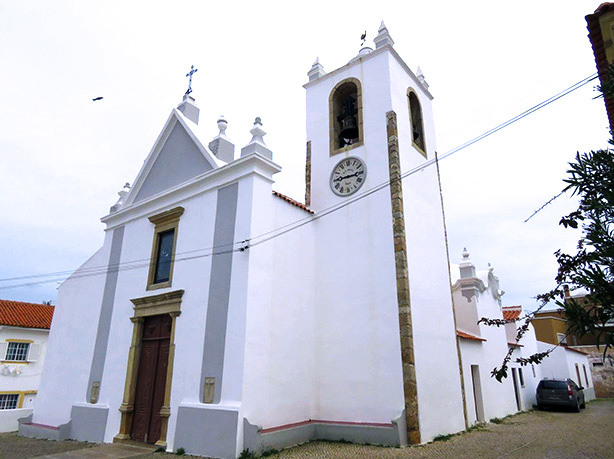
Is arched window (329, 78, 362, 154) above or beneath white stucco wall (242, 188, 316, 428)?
above

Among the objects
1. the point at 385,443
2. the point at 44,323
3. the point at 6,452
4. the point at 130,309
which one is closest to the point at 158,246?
the point at 130,309

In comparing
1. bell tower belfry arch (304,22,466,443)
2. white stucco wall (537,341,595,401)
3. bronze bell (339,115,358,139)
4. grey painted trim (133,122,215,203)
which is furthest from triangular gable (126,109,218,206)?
white stucco wall (537,341,595,401)

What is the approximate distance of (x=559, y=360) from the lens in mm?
18531

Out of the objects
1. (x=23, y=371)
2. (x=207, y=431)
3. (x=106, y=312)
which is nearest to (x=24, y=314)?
(x=23, y=371)

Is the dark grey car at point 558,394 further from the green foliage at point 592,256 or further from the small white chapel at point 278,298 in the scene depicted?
the green foliage at point 592,256

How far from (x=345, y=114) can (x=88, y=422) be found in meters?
10.3

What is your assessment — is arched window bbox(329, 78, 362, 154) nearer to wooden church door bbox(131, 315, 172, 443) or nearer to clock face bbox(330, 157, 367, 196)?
clock face bbox(330, 157, 367, 196)

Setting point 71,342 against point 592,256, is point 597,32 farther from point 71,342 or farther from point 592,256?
point 71,342

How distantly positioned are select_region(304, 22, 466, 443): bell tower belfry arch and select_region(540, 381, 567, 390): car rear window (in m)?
7.45

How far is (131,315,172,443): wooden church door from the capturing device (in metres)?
9.28

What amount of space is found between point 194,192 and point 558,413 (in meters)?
14.0

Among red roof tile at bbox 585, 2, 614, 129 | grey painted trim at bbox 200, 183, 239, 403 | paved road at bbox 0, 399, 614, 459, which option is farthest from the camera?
grey painted trim at bbox 200, 183, 239, 403

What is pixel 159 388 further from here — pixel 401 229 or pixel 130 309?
pixel 401 229

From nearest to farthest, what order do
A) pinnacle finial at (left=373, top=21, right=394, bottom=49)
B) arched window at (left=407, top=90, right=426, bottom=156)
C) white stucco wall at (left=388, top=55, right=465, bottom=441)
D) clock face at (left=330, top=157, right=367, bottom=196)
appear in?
white stucco wall at (left=388, top=55, right=465, bottom=441)
clock face at (left=330, top=157, right=367, bottom=196)
pinnacle finial at (left=373, top=21, right=394, bottom=49)
arched window at (left=407, top=90, right=426, bottom=156)
